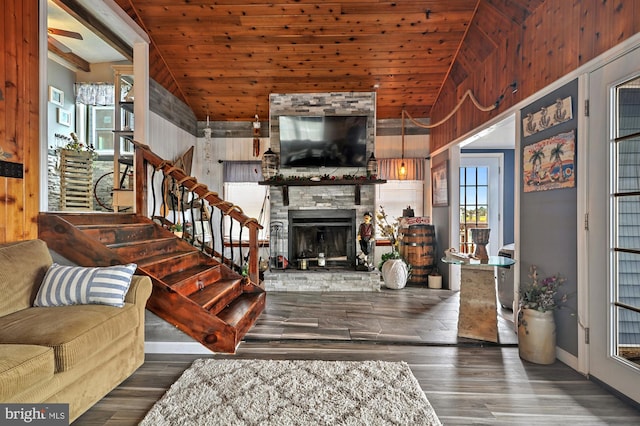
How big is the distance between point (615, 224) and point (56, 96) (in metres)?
7.57

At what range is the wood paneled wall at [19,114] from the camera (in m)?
2.43

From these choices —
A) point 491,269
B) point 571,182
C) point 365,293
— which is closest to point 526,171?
point 571,182

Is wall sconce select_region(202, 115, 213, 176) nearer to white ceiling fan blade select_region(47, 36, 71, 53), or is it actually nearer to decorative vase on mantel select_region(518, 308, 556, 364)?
white ceiling fan blade select_region(47, 36, 71, 53)

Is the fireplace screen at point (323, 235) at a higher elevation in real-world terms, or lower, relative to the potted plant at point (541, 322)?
higher

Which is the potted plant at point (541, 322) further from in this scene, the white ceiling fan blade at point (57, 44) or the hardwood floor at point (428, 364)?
the white ceiling fan blade at point (57, 44)

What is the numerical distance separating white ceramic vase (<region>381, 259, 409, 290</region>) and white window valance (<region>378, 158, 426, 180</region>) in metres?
1.70

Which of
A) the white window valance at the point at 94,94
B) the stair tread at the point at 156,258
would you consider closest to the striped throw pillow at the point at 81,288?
the stair tread at the point at 156,258

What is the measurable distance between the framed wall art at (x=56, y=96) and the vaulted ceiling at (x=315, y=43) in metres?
2.15

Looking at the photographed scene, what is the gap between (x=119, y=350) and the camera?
85.2 inches

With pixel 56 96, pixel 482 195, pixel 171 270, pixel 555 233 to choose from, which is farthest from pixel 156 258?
pixel 482 195

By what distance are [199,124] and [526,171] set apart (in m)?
5.39

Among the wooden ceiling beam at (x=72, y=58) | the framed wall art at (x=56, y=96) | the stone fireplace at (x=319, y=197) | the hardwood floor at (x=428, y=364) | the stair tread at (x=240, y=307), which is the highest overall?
the wooden ceiling beam at (x=72, y=58)

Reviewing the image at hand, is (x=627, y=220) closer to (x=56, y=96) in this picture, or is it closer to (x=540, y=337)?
(x=540, y=337)

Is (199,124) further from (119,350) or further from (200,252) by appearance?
(119,350)
